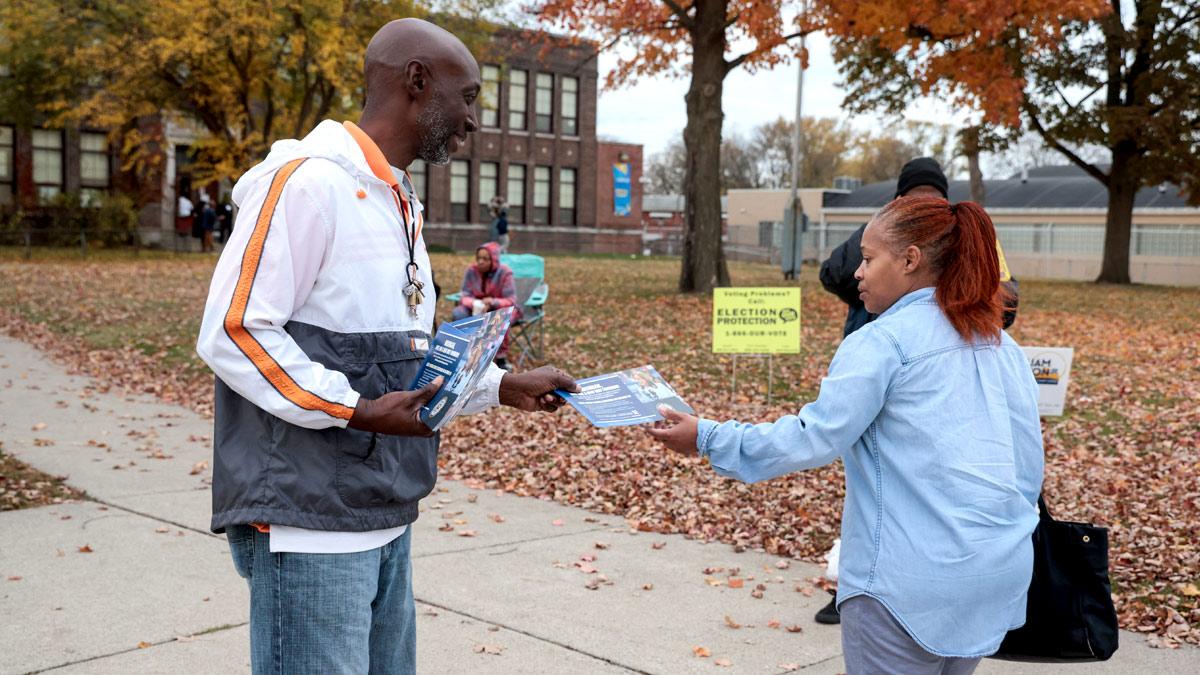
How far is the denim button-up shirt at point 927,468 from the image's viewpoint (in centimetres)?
262

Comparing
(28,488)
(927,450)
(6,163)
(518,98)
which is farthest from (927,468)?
(518,98)

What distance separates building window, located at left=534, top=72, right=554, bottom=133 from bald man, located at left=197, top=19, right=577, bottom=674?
161 ft

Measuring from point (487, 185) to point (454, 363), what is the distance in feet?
159

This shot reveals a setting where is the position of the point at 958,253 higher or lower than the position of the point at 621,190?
lower

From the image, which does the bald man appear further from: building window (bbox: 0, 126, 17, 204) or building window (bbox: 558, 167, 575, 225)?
building window (bbox: 558, 167, 575, 225)

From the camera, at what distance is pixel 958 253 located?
2.76 metres

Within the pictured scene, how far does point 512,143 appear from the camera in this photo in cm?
5047

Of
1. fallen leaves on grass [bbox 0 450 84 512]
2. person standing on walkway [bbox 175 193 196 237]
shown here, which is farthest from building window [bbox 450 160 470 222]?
fallen leaves on grass [bbox 0 450 84 512]

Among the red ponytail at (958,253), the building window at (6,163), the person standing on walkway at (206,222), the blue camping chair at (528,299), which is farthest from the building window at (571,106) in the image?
the red ponytail at (958,253)

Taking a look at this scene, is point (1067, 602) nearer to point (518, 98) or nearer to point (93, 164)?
point (93, 164)

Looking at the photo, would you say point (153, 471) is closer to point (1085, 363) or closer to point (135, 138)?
point (1085, 363)

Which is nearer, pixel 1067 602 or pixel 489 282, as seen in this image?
pixel 1067 602

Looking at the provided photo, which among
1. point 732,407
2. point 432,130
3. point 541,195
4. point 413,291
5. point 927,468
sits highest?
point 541,195

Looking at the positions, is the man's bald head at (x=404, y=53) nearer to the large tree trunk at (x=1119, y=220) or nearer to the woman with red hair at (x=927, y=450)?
the woman with red hair at (x=927, y=450)
